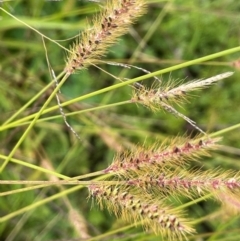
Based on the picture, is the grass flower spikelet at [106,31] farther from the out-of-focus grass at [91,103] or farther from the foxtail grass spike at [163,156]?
the out-of-focus grass at [91,103]

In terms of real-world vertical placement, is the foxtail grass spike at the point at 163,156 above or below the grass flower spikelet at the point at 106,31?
below

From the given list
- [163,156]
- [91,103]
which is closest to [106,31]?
[163,156]

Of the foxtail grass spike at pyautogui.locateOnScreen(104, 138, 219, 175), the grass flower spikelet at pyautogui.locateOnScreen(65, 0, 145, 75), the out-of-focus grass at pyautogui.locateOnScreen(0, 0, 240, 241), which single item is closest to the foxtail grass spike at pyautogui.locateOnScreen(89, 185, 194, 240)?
the foxtail grass spike at pyautogui.locateOnScreen(104, 138, 219, 175)

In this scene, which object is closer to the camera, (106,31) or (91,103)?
(106,31)

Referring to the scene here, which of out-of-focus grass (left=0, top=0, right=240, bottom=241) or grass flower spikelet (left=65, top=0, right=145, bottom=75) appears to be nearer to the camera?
grass flower spikelet (left=65, top=0, right=145, bottom=75)

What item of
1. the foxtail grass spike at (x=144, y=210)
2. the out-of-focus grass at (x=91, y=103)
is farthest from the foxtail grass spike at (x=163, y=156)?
the out-of-focus grass at (x=91, y=103)

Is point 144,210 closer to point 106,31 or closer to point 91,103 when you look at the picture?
point 106,31

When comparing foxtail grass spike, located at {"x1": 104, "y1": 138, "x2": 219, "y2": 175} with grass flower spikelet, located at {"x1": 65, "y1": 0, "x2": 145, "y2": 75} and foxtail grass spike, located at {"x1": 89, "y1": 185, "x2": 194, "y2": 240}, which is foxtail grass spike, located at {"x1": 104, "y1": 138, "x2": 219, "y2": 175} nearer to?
foxtail grass spike, located at {"x1": 89, "y1": 185, "x2": 194, "y2": 240}

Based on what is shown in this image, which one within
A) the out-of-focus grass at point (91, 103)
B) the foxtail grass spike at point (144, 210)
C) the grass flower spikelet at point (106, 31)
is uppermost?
the grass flower spikelet at point (106, 31)

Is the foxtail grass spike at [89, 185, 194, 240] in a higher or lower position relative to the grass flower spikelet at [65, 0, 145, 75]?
lower
